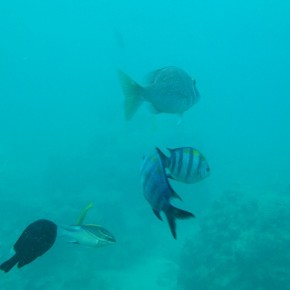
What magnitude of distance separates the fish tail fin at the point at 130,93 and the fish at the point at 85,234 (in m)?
1.07

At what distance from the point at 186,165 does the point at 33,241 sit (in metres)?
1.05

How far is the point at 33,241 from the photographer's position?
199 cm

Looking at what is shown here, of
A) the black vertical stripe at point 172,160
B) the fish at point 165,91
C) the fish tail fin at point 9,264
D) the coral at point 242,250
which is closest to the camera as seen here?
the fish tail fin at point 9,264

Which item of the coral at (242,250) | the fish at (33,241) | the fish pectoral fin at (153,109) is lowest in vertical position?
the fish at (33,241)

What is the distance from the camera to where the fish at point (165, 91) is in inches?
119

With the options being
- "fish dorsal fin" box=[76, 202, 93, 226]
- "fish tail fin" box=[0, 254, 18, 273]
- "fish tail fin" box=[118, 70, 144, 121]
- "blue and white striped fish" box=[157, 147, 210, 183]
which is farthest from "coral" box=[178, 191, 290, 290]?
"fish tail fin" box=[0, 254, 18, 273]

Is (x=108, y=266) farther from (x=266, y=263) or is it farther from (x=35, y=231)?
(x=35, y=231)

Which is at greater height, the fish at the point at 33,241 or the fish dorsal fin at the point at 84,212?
the fish dorsal fin at the point at 84,212

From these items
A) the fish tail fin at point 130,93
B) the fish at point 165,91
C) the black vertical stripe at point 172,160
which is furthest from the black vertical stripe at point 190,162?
the fish tail fin at point 130,93

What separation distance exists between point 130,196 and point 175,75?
52.4 ft

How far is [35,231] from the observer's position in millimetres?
2004

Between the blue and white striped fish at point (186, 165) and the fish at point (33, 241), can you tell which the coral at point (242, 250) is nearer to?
the blue and white striped fish at point (186, 165)

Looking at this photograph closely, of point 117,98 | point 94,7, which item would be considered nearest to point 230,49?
point 94,7

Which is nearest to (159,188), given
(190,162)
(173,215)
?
(173,215)
